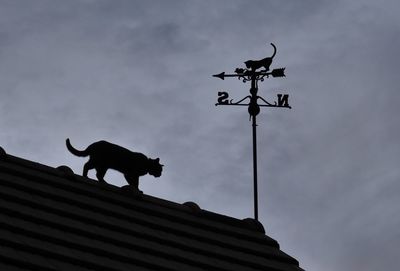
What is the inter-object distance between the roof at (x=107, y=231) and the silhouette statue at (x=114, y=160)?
966 millimetres

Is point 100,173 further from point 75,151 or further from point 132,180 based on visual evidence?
point 75,151

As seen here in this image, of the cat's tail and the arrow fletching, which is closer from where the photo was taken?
the cat's tail

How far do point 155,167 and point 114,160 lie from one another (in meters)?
0.93

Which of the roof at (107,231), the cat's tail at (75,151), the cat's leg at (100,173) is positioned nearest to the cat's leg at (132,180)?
the cat's leg at (100,173)

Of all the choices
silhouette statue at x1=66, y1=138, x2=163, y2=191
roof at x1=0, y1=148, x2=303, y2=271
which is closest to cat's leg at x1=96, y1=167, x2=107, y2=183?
silhouette statue at x1=66, y1=138, x2=163, y2=191

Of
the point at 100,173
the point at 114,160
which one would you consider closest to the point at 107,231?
the point at 100,173

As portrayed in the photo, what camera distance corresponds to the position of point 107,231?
11.2 metres

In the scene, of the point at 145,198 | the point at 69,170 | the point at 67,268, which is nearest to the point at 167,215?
the point at 145,198

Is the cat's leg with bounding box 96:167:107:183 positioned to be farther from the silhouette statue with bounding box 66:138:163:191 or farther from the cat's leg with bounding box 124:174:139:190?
the cat's leg with bounding box 124:174:139:190

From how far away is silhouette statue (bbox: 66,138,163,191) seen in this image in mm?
13617

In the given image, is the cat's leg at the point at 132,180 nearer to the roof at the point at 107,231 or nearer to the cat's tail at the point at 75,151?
the cat's tail at the point at 75,151

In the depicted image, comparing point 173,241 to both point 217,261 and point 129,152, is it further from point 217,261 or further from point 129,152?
point 129,152

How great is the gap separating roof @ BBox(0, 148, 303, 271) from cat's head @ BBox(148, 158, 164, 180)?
136 cm

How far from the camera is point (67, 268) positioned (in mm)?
9773
